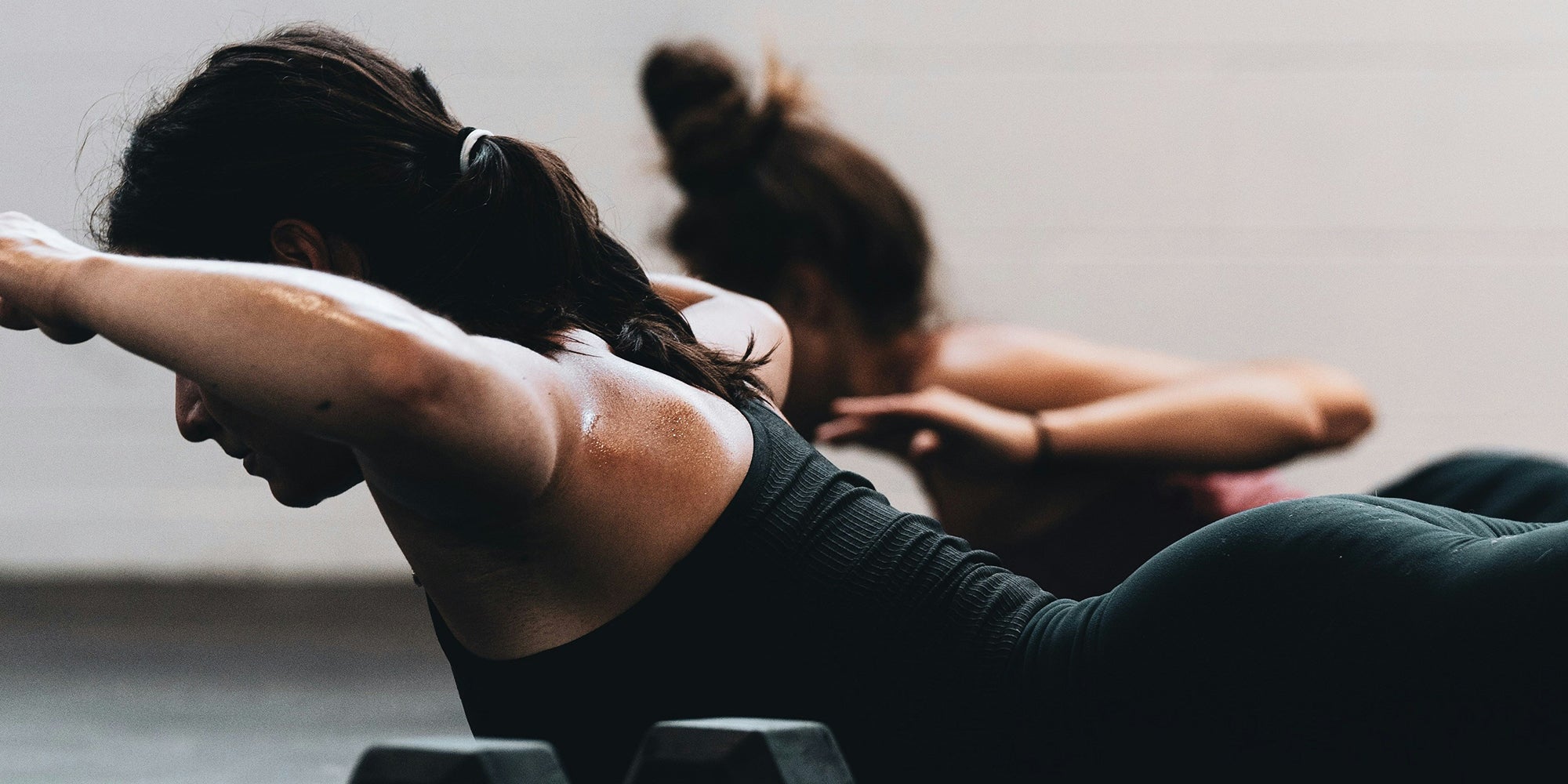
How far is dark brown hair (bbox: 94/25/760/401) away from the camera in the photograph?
0.77m

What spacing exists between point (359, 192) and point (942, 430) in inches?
33.1

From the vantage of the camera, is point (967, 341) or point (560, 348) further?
point (967, 341)

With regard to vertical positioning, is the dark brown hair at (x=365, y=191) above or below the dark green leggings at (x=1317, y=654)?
above

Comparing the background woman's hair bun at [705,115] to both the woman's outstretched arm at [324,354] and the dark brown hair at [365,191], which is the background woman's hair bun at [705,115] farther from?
the woman's outstretched arm at [324,354]

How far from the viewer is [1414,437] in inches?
129

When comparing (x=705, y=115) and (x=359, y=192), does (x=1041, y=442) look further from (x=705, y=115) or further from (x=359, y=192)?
(x=359, y=192)

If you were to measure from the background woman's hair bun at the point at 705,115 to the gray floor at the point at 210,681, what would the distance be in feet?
2.50

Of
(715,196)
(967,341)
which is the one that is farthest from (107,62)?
(967,341)

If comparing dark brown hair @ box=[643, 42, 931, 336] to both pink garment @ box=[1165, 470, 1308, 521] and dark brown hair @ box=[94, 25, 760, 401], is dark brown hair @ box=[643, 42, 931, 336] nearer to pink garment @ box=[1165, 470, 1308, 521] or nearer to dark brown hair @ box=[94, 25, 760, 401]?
pink garment @ box=[1165, 470, 1308, 521]

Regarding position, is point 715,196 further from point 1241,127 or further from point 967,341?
point 1241,127

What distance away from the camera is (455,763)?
0.56m

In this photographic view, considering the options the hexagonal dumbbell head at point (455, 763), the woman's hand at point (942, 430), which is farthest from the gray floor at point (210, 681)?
the hexagonal dumbbell head at point (455, 763)

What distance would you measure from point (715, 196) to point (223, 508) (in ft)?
6.72

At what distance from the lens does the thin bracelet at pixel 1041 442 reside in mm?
1570
